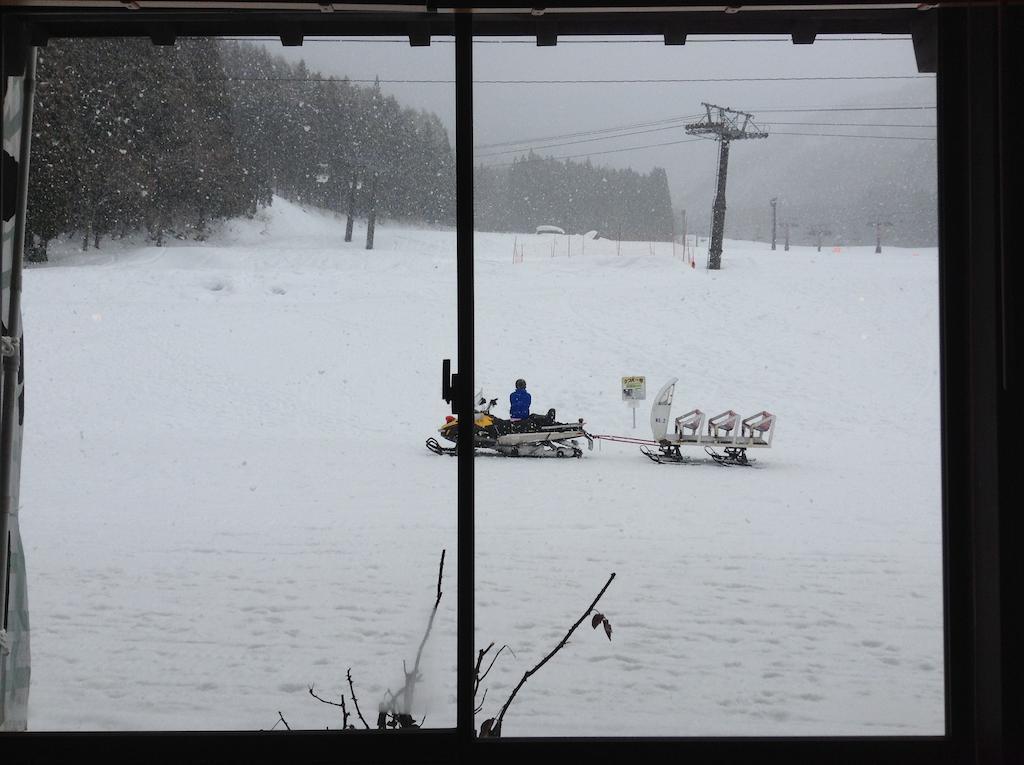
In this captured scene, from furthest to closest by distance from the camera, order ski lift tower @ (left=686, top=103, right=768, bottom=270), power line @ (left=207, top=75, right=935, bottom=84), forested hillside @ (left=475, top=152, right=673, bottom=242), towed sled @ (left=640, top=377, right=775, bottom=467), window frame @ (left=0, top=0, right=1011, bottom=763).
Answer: forested hillside @ (left=475, top=152, right=673, bottom=242)
power line @ (left=207, top=75, right=935, bottom=84)
ski lift tower @ (left=686, top=103, right=768, bottom=270)
towed sled @ (left=640, top=377, right=775, bottom=467)
window frame @ (left=0, top=0, right=1011, bottom=763)

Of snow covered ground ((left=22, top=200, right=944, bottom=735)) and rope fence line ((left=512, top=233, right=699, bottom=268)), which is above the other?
rope fence line ((left=512, top=233, right=699, bottom=268))

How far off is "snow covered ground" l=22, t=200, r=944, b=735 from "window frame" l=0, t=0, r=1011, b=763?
347 mm

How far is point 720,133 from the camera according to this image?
386 inches

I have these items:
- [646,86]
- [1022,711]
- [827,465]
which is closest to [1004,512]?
[1022,711]

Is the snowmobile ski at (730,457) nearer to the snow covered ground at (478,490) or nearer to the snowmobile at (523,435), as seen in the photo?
the snow covered ground at (478,490)

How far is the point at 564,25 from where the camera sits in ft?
4.97

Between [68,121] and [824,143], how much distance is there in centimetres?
1157

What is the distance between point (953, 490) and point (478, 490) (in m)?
4.73

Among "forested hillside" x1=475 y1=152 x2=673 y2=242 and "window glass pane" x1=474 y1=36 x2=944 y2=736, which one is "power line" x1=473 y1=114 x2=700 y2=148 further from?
"forested hillside" x1=475 y1=152 x2=673 y2=242

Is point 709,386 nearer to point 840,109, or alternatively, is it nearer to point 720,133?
point 720,133

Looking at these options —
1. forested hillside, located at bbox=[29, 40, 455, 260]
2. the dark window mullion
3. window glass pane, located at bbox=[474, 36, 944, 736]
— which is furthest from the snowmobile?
forested hillside, located at bbox=[29, 40, 455, 260]

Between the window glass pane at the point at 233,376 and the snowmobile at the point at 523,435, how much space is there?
716 mm

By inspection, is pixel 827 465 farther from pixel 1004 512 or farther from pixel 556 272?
pixel 1004 512

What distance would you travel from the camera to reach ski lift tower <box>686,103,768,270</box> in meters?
9.63
